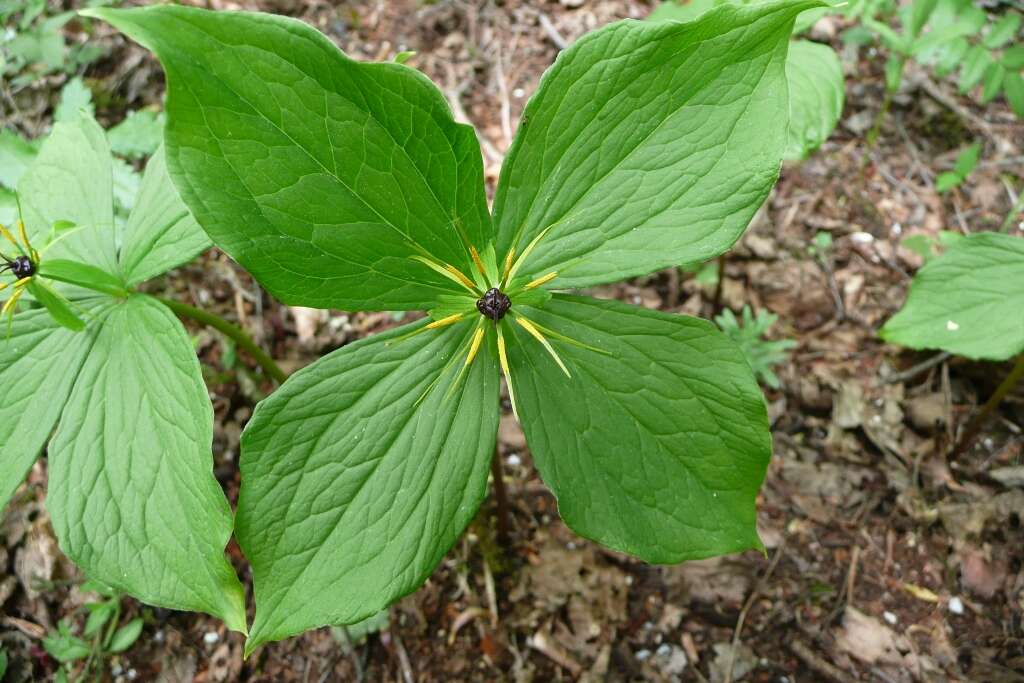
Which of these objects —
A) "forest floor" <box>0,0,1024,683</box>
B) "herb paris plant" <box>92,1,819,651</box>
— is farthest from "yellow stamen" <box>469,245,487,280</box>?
"forest floor" <box>0,0,1024,683</box>

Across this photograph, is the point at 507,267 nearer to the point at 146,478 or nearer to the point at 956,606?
the point at 146,478

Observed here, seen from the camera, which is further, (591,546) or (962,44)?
(962,44)

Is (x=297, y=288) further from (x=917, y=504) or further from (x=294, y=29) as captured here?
(x=917, y=504)

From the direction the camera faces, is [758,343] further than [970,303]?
Yes

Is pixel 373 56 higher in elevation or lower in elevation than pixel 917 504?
higher

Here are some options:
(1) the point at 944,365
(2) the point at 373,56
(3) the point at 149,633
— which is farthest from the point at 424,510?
(2) the point at 373,56

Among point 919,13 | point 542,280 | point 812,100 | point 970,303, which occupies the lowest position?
point 970,303

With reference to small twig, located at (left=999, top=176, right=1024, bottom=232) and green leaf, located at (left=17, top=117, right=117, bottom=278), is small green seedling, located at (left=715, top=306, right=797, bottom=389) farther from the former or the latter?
green leaf, located at (left=17, top=117, right=117, bottom=278)

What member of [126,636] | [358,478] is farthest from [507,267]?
[126,636]
